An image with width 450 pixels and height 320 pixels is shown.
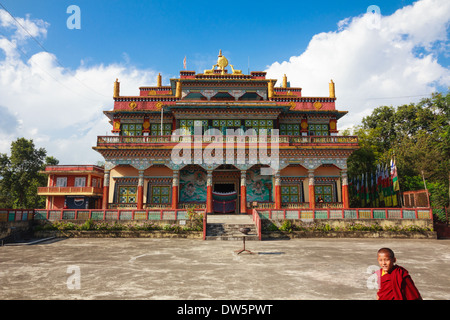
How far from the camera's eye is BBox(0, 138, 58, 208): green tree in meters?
40.5

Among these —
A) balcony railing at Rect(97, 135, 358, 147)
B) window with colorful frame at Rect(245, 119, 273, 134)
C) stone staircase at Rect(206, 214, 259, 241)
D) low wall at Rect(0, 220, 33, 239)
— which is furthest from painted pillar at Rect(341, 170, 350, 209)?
low wall at Rect(0, 220, 33, 239)

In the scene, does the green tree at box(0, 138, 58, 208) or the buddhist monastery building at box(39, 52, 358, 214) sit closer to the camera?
the buddhist monastery building at box(39, 52, 358, 214)

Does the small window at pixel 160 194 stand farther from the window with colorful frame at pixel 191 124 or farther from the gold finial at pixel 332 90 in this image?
Result: the gold finial at pixel 332 90

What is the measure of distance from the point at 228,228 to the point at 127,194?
37.2 ft

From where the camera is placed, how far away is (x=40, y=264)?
9.98m

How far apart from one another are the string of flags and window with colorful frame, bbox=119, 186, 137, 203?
847 inches

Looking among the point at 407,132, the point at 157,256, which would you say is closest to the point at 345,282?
the point at 157,256

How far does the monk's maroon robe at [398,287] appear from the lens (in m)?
3.24

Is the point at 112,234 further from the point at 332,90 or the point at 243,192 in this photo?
the point at 332,90

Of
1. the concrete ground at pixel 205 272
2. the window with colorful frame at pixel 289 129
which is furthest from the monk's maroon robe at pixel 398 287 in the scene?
the window with colorful frame at pixel 289 129

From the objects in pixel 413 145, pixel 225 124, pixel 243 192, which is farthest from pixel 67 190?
pixel 413 145

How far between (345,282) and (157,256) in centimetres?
723

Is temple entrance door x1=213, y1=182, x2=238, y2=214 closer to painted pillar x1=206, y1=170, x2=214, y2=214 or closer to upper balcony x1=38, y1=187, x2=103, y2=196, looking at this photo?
painted pillar x1=206, y1=170, x2=214, y2=214
